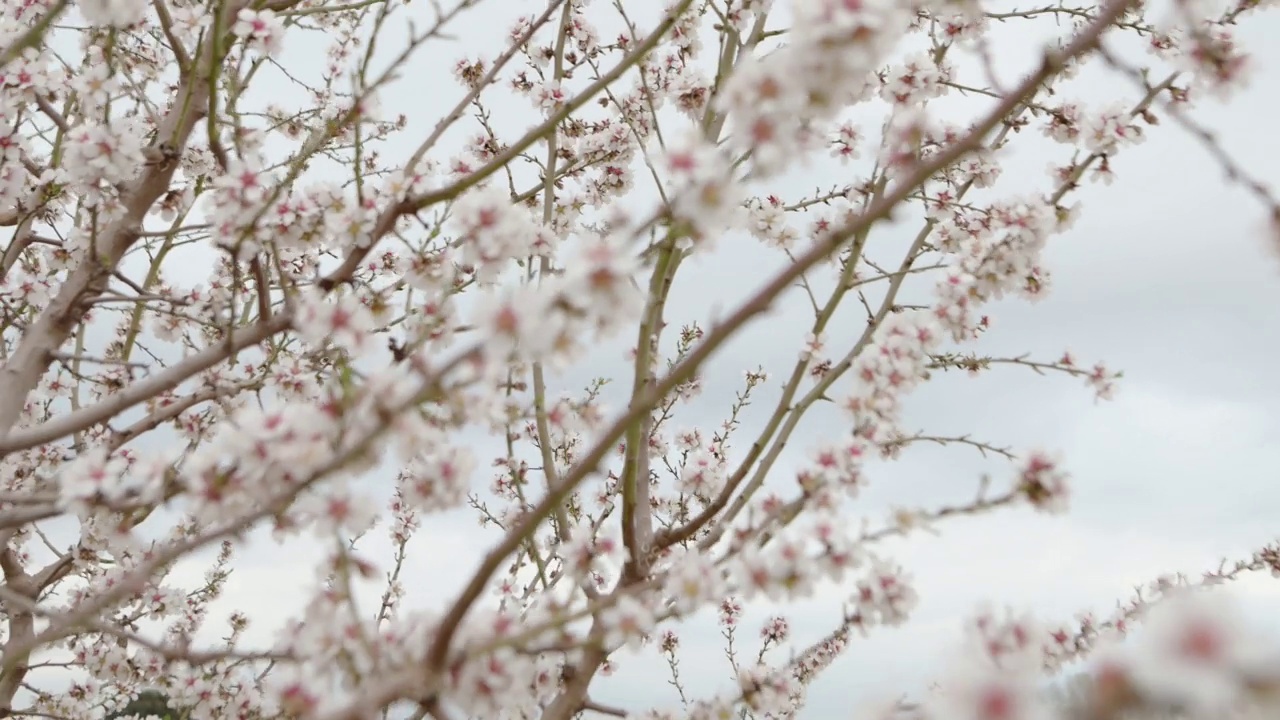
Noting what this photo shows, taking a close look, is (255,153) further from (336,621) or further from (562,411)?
(336,621)

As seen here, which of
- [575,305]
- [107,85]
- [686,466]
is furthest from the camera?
[686,466]

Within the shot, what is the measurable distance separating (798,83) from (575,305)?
2.04 feet

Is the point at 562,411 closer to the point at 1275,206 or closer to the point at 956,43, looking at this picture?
the point at 1275,206

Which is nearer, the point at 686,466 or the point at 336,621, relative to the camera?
the point at 336,621

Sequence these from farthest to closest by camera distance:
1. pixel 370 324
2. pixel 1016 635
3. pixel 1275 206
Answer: pixel 370 324, pixel 1275 206, pixel 1016 635

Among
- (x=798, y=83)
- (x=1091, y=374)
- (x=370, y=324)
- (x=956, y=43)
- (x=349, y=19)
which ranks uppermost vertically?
(x=349, y=19)

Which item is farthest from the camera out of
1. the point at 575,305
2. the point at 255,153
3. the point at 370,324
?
the point at 255,153

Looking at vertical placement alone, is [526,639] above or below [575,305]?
below

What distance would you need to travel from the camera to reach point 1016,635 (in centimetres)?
155

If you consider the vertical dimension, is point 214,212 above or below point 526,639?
above

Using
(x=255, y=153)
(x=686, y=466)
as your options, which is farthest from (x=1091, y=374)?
(x=255, y=153)

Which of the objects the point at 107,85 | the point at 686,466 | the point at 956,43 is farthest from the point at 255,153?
the point at 956,43

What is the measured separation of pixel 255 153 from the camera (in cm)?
374

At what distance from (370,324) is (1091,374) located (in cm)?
304
